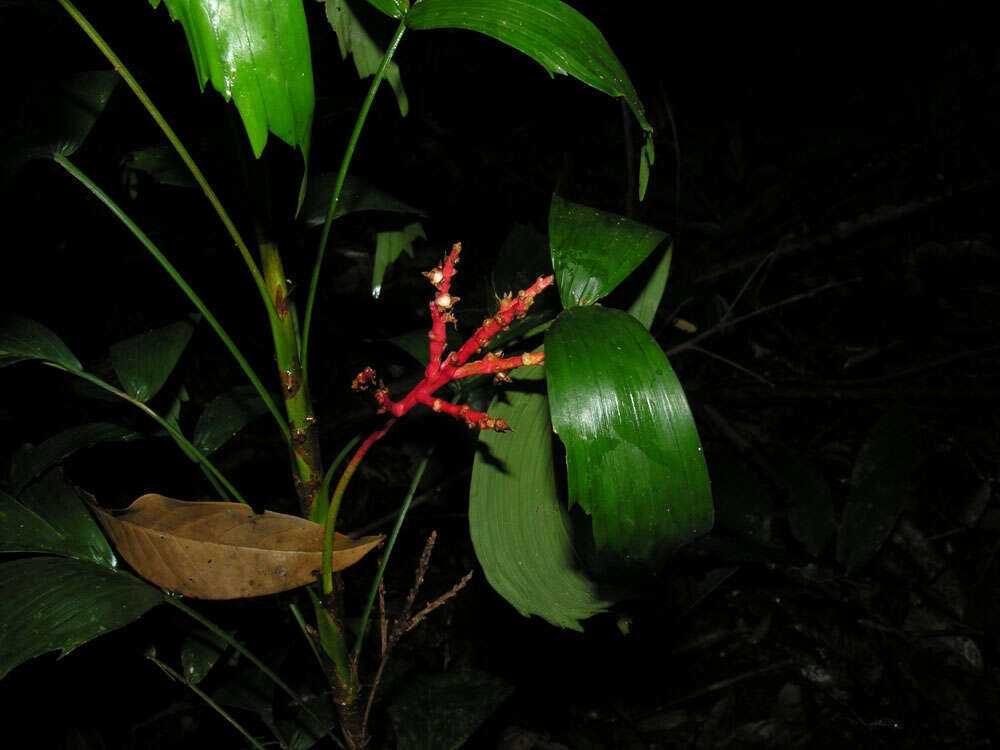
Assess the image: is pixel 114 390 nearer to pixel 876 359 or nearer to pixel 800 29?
pixel 876 359

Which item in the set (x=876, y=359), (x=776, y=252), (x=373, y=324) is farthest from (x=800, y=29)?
(x=373, y=324)

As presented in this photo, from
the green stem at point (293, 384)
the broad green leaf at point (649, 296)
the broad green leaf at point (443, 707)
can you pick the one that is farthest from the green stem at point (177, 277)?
the broad green leaf at point (443, 707)

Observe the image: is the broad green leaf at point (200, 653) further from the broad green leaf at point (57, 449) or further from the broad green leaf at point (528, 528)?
the broad green leaf at point (528, 528)

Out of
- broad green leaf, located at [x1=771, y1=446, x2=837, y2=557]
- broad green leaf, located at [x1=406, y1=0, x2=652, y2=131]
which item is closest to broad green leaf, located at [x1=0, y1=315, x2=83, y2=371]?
broad green leaf, located at [x1=406, y1=0, x2=652, y2=131]

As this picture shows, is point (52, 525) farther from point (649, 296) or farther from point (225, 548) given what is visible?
point (649, 296)

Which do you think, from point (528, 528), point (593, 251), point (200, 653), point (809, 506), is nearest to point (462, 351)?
point (593, 251)

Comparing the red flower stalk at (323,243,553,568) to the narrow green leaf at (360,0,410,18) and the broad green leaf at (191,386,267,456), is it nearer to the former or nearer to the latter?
the narrow green leaf at (360,0,410,18)
